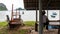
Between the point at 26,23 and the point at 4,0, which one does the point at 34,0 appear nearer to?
the point at 26,23

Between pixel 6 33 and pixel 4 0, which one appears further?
pixel 4 0

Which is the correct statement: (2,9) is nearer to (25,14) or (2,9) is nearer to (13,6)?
(13,6)

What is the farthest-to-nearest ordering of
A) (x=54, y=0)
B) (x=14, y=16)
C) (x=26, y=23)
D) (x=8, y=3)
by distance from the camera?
(x=8, y=3) → (x=26, y=23) → (x=14, y=16) → (x=54, y=0)

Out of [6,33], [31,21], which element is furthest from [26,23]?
[6,33]

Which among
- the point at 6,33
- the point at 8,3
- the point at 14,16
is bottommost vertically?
the point at 6,33

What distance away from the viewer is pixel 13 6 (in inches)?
475

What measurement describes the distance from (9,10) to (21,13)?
3.39 ft

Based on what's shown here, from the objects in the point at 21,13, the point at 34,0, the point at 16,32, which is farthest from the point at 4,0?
the point at 34,0

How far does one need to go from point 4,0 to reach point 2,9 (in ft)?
3.18

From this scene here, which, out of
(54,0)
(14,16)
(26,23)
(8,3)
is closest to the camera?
(54,0)

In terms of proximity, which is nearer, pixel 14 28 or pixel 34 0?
pixel 34 0

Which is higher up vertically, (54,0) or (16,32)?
(54,0)

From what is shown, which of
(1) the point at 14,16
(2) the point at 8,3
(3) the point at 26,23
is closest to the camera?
(1) the point at 14,16

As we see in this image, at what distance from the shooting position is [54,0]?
5.99 meters
